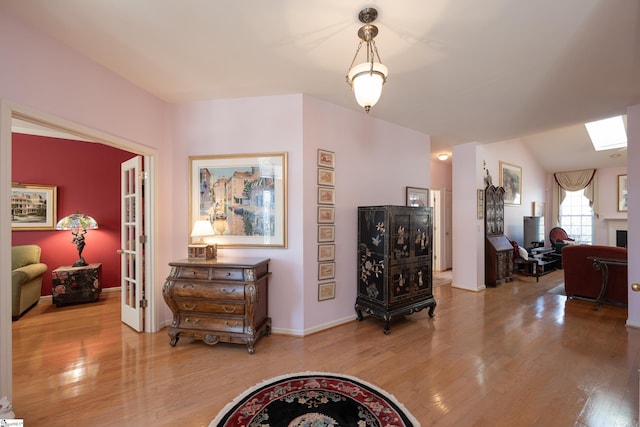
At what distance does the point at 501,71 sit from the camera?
2.45 metres

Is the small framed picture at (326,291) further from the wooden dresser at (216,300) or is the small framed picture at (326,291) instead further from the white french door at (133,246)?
the white french door at (133,246)

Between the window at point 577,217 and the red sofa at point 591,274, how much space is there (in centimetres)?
469

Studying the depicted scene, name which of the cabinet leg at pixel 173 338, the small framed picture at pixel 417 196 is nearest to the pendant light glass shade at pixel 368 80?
the small framed picture at pixel 417 196

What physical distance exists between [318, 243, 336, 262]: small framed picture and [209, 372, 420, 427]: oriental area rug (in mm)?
1261

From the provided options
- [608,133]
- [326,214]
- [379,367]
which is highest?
[608,133]

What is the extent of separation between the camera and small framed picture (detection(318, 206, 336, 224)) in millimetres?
3053

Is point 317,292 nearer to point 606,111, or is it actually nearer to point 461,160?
point 461,160

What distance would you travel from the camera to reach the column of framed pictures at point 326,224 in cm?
306

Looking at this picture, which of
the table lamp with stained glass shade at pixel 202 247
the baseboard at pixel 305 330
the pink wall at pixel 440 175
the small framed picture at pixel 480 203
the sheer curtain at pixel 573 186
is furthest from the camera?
the sheer curtain at pixel 573 186

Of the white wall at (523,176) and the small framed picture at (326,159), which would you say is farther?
the white wall at (523,176)

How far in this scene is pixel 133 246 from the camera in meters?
3.08

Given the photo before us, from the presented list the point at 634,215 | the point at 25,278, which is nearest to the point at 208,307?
the point at 25,278

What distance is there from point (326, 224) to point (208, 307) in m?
1.51

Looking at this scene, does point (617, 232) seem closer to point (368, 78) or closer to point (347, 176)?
point (347, 176)
